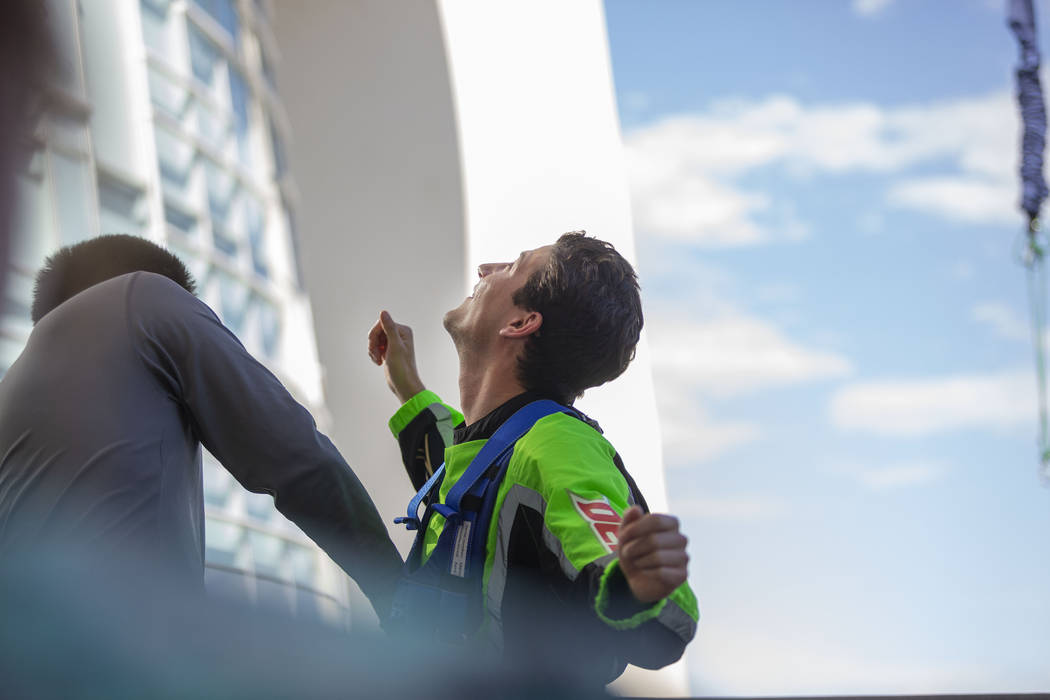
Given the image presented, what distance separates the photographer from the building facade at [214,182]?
1417cm

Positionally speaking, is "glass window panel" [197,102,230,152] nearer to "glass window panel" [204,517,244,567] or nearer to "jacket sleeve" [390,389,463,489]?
"glass window panel" [204,517,244,567]

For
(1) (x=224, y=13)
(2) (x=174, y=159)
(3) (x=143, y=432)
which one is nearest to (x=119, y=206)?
(2) (x=174, y=159)

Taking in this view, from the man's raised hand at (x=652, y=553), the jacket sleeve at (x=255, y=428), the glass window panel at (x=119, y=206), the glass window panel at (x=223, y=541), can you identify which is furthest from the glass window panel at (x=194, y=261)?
the man's raised hand at (x=652, y=553)

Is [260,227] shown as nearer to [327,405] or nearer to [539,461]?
[327,405]

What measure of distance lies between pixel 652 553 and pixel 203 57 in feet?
60.5

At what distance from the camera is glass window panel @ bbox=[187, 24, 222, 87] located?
1727cm

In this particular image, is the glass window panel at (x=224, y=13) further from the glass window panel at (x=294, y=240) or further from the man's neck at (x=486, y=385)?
the man's neck at (x=486, y=385)

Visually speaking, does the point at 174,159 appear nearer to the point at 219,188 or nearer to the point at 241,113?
the point at 219,188

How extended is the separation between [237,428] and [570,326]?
733 mm

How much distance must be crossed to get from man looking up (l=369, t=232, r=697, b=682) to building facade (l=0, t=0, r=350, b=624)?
9.95 m

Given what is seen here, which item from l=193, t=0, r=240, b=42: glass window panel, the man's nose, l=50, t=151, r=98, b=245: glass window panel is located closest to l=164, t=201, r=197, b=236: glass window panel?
l=50, t=151, r=98, b=245: glass window panel

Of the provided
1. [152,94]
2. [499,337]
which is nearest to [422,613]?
[499,337]

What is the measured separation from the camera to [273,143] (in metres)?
20.0

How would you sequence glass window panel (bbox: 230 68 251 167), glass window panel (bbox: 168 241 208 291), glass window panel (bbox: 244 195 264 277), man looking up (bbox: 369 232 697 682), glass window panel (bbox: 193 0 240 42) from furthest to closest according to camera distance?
1. glass window panel (bbox: 244 195 264 277)
2. glass window panel (bbox: 230 68 251 167)
3. glass window panel (bbox: 193 0 240 42)
4. glass window panel (bbox: 168 241 208 291)
5. man looking up (bbox: 369 232 697 682)
